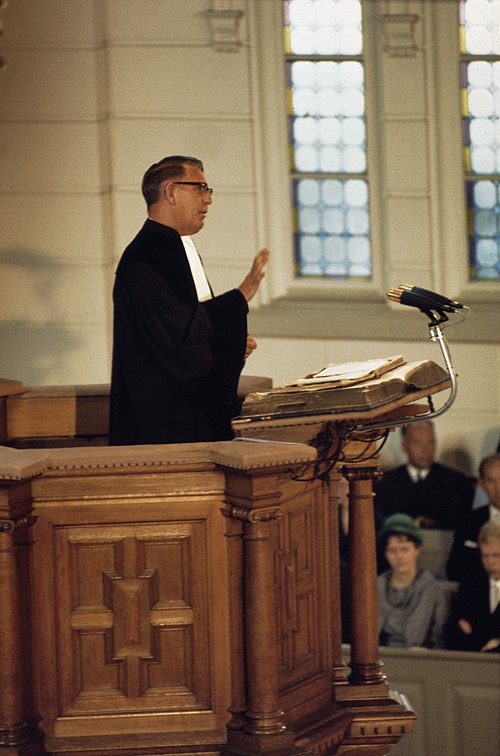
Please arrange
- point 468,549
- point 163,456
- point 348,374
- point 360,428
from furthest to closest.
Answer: point 468,549 < point 360,428 < point 348,374 < point 163,456

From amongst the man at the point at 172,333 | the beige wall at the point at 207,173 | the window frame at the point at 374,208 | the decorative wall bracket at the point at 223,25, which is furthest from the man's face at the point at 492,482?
the man at the point at 172,333

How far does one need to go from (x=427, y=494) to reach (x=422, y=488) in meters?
0.05

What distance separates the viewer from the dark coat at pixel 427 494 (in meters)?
9.73

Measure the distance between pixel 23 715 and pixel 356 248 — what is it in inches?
289

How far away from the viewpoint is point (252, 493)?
4125 millimetres

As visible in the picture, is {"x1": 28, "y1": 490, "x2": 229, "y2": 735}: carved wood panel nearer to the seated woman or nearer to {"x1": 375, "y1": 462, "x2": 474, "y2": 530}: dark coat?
the seated woman

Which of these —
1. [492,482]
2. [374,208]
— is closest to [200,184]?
[492,482]

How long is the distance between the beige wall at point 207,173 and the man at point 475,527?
47.9 inches

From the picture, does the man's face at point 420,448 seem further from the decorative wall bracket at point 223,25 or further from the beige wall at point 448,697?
the decorative wall bracket at point 223,25

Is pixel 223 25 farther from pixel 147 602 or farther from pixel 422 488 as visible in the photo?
pixel 147 602

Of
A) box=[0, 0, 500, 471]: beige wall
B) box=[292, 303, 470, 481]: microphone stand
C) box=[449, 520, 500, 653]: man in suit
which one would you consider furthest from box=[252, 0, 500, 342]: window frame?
box=[292, 303, 470, 481]: microphone stand

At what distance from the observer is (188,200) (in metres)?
4.82

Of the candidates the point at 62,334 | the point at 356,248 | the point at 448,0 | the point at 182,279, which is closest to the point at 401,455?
the point at 356,248

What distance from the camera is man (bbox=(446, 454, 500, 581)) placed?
30.1 feet
